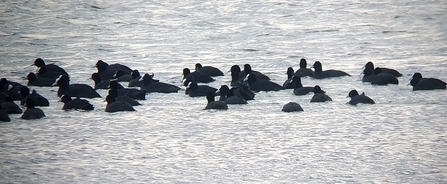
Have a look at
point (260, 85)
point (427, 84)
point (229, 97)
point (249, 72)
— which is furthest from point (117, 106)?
point (427, 84)

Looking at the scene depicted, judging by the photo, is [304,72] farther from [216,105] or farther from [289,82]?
[216,105]

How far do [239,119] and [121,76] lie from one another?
5274mm

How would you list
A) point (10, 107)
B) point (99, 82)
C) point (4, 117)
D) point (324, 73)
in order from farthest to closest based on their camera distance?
point (324, 73), point (99, 82), point (10, 107), point (4, 117)

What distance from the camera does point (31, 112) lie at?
16.0 meters

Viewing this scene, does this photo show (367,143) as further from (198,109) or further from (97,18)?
(97,18)

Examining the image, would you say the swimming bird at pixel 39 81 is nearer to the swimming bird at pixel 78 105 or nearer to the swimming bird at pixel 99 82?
the swimming bird at pixel 99 82

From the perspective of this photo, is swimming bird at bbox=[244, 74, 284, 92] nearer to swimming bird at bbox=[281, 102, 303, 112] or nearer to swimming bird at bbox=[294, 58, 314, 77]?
swimming bird at bbox=[294, 58, 314, 77]

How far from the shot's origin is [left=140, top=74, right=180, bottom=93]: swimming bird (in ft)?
60.8

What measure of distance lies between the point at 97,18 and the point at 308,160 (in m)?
22.2

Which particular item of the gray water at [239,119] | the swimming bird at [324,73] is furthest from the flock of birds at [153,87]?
the gray water at [239,119]

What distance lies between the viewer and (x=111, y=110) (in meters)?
16.6

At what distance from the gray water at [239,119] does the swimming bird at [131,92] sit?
0.76ft

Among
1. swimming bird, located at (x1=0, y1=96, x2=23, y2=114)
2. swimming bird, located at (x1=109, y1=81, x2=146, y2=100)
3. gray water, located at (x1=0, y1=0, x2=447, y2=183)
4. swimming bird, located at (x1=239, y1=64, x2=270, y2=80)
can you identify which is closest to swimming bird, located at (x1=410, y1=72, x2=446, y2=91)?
gray water, located at (x1=0, y1=0, x2=447, y2=183)

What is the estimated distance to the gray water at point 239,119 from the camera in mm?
12523
